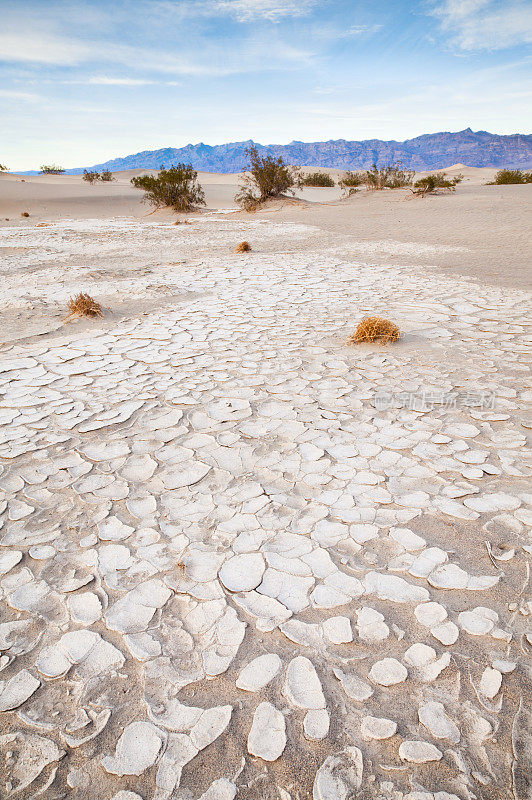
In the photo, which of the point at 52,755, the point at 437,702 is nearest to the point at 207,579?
the point at 52,755

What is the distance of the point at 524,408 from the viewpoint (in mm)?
2312

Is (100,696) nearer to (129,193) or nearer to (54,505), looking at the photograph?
(54,505)

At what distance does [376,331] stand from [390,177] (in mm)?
16848

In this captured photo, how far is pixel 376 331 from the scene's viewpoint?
316cm

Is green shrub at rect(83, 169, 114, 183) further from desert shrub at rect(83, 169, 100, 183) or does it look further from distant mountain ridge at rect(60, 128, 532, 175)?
distant mountain ridge at rect(60, 128, 532, 175)

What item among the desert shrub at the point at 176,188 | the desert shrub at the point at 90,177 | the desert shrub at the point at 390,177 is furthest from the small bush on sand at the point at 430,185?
the desert shrub at the point at 90,177

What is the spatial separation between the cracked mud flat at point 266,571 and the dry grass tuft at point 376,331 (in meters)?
0.10

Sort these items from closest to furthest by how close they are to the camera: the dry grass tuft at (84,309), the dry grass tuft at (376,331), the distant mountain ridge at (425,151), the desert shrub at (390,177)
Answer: the dry grass tuft at (376,331)
the dry grass tuft at (84,309)
the desert shrub at (390,177)
the distant mountain ridge at (425,151)

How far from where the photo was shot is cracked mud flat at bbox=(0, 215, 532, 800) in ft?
3.25

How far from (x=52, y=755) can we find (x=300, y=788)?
551 mm

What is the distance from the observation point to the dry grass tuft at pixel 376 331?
315 cm

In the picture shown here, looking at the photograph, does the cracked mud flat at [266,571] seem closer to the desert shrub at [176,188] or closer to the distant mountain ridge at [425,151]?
the desert shrub at [176,188]

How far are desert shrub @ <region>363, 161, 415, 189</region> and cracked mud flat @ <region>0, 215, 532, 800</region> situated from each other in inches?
633

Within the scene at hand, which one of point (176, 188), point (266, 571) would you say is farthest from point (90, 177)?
point (266, 571)
